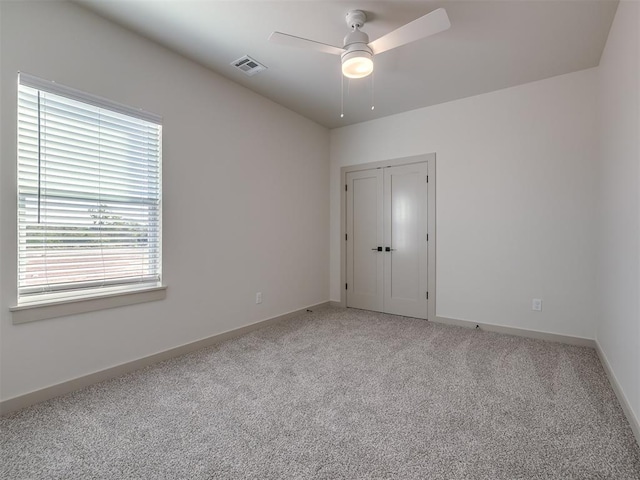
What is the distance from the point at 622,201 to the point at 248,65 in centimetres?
331

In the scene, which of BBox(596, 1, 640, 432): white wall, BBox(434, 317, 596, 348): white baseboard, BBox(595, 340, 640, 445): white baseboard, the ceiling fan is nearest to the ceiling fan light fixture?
the ceiling fan

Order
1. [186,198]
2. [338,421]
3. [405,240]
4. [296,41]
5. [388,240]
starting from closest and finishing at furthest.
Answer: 1. [338,421]
2. [296,41]
3. [186,198]
4. [405,240]
5. [388,240]

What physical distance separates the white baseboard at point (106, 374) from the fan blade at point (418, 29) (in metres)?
3.05

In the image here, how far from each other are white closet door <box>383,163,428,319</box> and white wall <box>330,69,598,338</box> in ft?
0.71

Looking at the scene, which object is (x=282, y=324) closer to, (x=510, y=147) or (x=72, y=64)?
(x=72, y=64)

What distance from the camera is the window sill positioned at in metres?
2.04

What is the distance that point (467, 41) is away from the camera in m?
2.67

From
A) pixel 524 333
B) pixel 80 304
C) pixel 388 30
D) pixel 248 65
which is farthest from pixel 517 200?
pixel 80 304

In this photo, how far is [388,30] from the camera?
8.35 ft

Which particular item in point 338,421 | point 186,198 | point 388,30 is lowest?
point 338,421

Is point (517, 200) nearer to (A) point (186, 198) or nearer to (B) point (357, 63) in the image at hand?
(B) point (357, 63)

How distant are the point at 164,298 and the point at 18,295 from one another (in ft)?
3.25

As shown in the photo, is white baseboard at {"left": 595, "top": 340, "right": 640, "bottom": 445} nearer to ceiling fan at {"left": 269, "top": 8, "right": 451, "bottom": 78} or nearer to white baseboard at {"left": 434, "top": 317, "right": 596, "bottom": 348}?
white baseboard at {"left": 434, "top": 317, "right": 596, "bottom": 348}

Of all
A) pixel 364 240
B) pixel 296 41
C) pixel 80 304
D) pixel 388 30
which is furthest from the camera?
pixel 364 240
